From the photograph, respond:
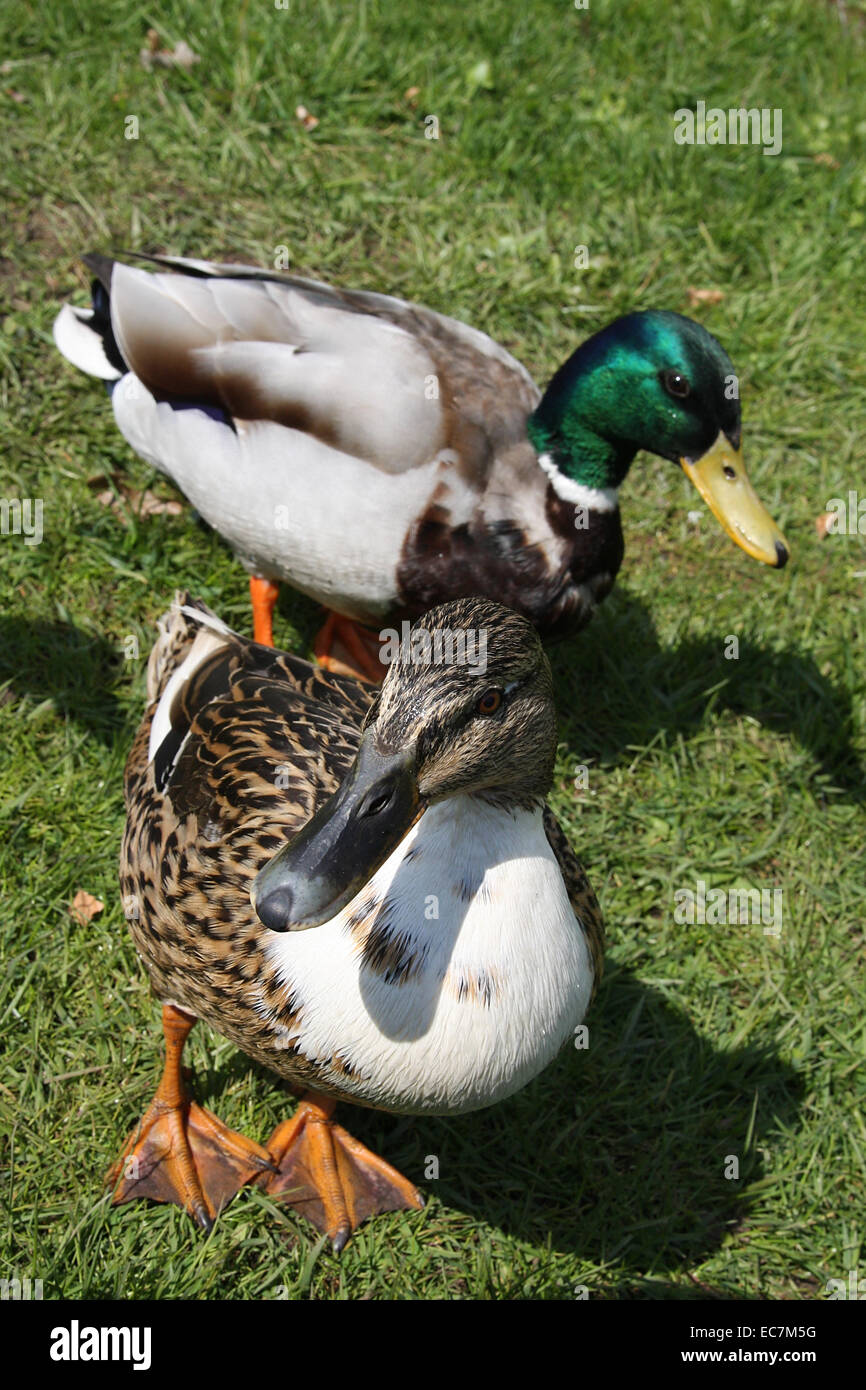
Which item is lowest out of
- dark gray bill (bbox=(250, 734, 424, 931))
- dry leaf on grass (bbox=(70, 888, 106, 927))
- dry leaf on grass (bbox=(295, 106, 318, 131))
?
dry leaf on grass (bbox=(70, 888, 106, 927))

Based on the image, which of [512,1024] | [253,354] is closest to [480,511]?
[253,354]

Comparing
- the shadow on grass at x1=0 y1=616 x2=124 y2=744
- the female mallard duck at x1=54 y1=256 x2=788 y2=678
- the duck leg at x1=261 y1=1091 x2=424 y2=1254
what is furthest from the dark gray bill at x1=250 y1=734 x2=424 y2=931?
the shadow on grass at x1=0 y1=616 x2=124 y2=744

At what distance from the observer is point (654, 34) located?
5.59 metres

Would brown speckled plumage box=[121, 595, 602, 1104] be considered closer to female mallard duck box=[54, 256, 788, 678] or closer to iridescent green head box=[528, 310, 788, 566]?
female mallard duck box=[54, 256, 788, 678]

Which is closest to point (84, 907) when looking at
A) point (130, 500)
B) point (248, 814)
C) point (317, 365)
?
point (248, 814)

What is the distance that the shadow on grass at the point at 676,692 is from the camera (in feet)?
13.2

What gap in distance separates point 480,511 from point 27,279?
2.15m

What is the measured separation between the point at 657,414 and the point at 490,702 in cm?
157

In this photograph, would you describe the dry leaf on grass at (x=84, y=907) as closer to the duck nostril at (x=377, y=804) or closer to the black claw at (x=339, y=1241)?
the black claw at (x=339, y=1241)

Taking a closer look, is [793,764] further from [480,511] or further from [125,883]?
[125,883]

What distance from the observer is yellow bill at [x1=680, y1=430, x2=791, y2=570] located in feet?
11.4

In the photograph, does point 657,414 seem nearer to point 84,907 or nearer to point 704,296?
point 704,296

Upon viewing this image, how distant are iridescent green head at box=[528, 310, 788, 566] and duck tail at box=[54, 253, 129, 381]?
1.33 metres

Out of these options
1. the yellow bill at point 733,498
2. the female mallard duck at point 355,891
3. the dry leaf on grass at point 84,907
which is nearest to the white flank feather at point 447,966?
the female mallard duck at point 355,891
